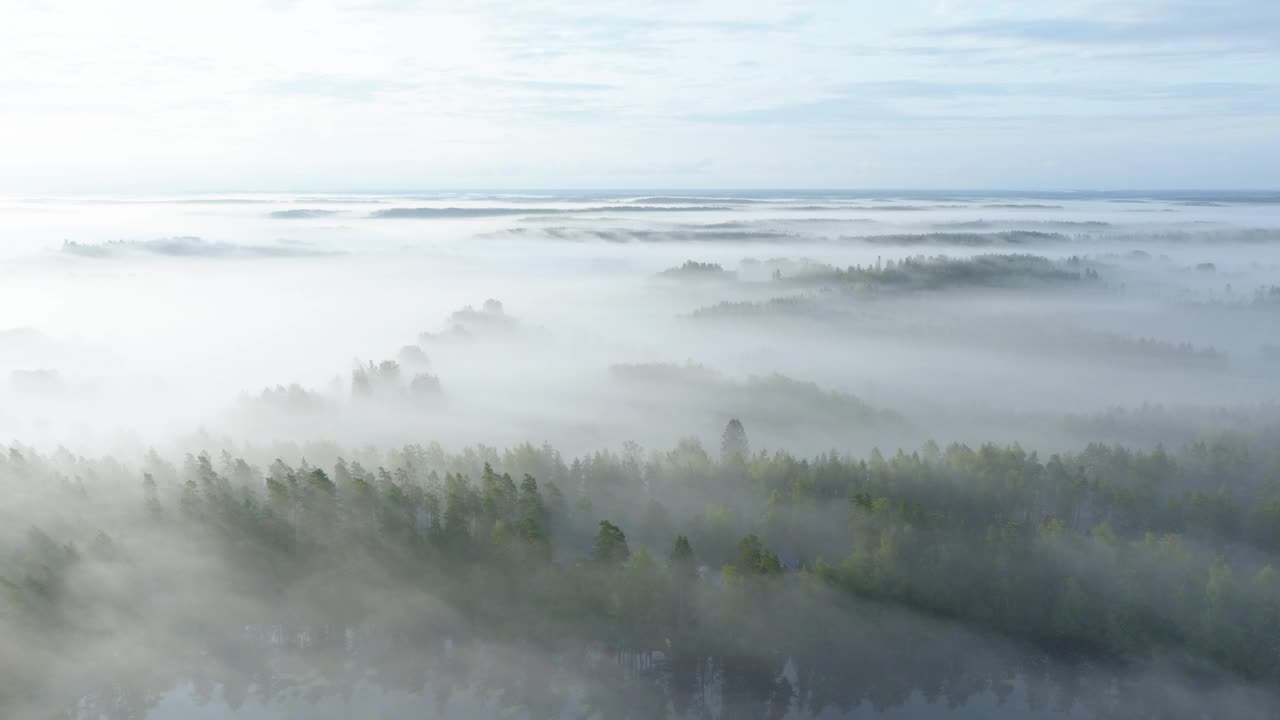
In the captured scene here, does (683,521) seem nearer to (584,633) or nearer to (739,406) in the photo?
(584,633)

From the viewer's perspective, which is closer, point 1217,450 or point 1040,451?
point 1217,450

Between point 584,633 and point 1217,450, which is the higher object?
point 1217,450

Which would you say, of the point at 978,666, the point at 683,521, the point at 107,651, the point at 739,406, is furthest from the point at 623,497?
the point at 739,406

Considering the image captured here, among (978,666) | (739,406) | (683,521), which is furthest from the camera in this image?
(739,406)

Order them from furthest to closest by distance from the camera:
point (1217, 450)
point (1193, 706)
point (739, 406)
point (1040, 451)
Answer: point (739, 406) → point (1040, 451) → point (1217, 450) → point (1193, 706)

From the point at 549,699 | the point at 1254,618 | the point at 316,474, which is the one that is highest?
the point at 316,474

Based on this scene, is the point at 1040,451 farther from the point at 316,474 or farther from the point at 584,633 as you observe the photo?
the point at 316,474
